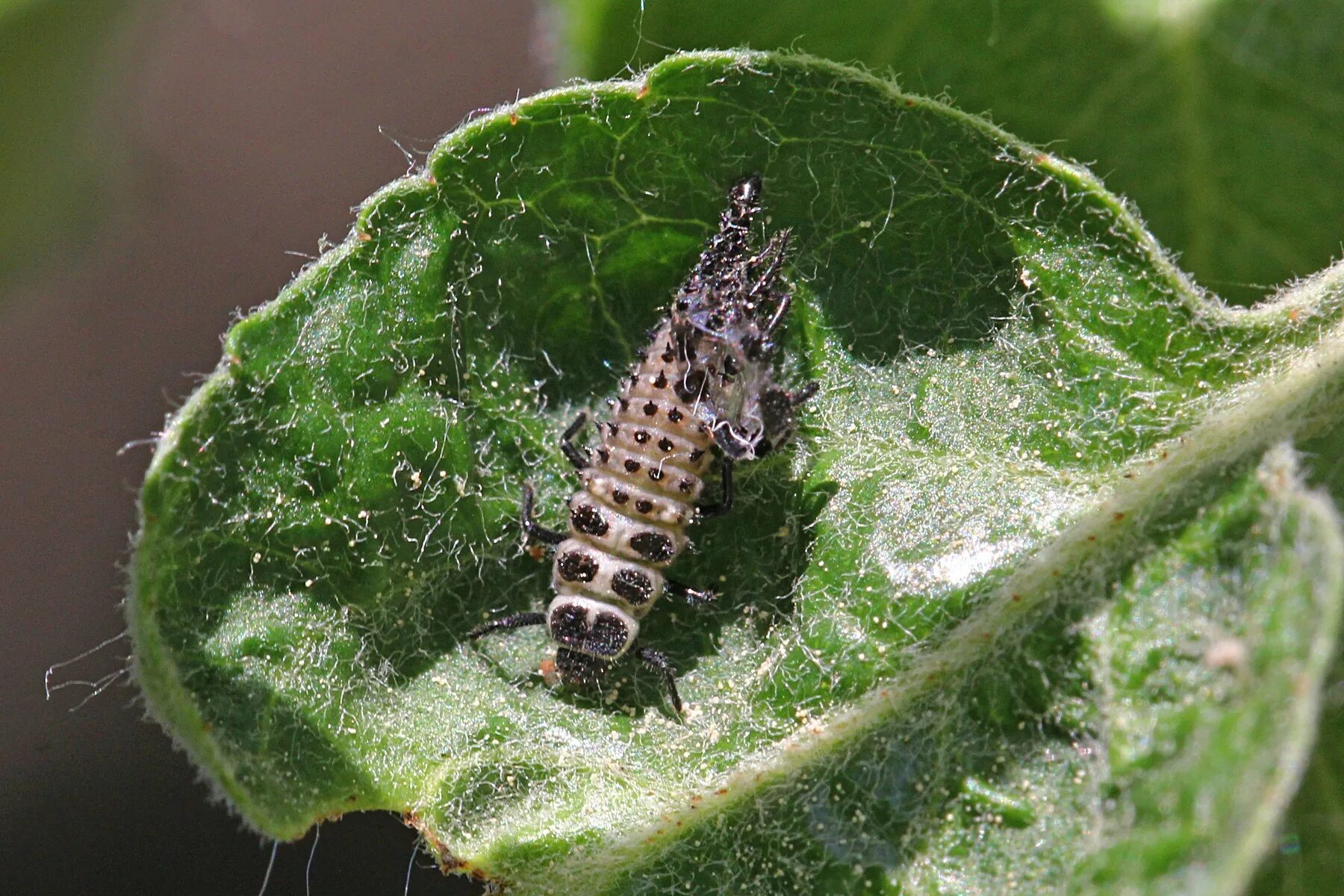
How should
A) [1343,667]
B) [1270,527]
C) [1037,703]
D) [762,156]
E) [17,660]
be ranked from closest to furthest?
Answer: [1270,527]
[1343,667]
[1037,703]
[762,156]
[17,660]

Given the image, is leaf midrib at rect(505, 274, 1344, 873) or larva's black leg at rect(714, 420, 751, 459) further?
larva's black leg at rect(714, 420, 751, 459)

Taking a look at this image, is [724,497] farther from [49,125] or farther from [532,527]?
[49,125]

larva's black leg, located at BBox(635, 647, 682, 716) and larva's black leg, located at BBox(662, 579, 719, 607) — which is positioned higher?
larva's black leg, located at BBox(662, 579, 719, 607)

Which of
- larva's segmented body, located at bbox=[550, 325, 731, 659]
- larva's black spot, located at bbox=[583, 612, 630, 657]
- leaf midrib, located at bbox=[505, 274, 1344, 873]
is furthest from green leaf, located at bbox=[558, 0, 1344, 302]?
larva's black spot, located at bbox=[583, 612, 630, 657]

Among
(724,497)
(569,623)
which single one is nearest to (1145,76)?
(724,497)

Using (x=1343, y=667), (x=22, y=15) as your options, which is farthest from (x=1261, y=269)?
(x=22, y=15)

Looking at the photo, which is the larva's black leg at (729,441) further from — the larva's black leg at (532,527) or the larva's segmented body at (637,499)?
the larva's black leg at (532,527)

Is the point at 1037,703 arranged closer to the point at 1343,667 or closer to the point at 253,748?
the point at 1343,667

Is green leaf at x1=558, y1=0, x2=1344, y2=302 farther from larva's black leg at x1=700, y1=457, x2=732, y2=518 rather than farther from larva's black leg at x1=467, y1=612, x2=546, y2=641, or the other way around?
larva's black leg at x1=467, y1=612, x2=546, y2=641
